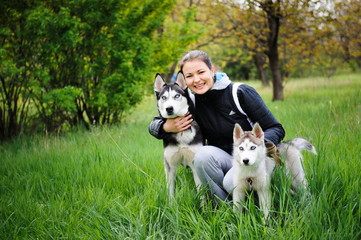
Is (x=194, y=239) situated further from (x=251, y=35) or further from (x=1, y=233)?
(x=251, y=35)

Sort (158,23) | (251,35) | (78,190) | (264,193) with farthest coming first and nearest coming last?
(251,35), (158,23), (78,190), (264,193)

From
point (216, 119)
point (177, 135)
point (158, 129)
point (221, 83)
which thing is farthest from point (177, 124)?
point (221, 83)

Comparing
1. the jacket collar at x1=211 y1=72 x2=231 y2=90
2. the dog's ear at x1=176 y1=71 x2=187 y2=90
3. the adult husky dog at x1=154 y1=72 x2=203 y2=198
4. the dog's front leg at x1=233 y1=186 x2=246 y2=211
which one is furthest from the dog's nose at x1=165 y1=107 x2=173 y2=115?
the dog's front leg at x1=233 y1=186 x2=246 y2=211

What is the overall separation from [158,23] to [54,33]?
278 cm

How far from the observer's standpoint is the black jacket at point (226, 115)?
299 centimetres

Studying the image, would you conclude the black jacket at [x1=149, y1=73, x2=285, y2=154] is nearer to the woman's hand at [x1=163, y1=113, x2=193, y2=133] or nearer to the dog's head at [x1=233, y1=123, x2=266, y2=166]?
the woman's hand at [x1=163, y1=113, x2=193, y2=133]

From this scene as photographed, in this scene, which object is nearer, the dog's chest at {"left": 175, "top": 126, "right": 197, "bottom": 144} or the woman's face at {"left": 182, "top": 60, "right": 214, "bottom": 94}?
the woman's face at {"left": 182, "top": 60, "right": 214, "bottom": 94}

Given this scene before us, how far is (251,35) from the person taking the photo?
11164mm

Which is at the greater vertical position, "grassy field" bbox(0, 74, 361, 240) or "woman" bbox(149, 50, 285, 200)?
"woman" bbox(149, 50, 285, 200)

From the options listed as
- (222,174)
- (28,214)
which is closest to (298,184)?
(222,174)

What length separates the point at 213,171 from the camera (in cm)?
295

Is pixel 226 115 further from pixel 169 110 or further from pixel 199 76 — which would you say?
pixel 169 110

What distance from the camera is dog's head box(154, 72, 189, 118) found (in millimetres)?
3188

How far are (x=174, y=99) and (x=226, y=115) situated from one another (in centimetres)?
59
